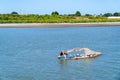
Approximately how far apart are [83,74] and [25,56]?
13411 millimetres

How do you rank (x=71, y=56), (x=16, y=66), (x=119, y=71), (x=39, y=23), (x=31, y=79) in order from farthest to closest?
(x=39, y=23)
(x=71, y=56)
(x=16, y=66)
(x=119, y=71)
(x=31, y=79)

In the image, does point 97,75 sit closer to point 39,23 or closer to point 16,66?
point 16,66

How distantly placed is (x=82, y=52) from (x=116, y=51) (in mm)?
3964

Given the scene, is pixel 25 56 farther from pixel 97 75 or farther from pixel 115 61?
pixel 97 75

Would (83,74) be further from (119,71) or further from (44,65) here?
(44,65)

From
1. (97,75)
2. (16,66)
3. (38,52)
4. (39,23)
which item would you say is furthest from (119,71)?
(39,23)

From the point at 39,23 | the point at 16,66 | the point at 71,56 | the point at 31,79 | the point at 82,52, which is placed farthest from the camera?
the point at 39,23

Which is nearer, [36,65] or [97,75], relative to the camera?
[97,75]

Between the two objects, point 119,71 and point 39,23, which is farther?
point 39,23

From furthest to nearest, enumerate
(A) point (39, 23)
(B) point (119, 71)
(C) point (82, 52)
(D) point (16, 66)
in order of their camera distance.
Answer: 1. (A) point (39, 23)
2. (C) point (82, 52)
3. (D) point (16, 66)
4. (B) point (119, 71)

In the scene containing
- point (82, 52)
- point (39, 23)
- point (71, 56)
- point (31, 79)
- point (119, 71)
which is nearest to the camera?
point (31, 79)

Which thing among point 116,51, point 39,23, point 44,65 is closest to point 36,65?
point 44,65

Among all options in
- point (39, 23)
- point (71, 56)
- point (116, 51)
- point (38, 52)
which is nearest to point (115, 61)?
point (71, 56)

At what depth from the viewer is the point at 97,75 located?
31047 mm
